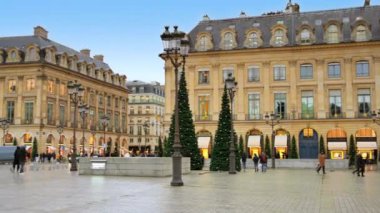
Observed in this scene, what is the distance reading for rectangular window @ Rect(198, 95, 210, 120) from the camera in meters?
59.9

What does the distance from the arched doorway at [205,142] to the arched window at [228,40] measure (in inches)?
404

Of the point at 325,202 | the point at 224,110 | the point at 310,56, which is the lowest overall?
the point at 325,202

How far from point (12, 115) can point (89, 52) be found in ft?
78.5

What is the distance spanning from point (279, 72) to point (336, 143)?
1015cm

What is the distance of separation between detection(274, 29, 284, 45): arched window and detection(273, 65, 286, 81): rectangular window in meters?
2.79

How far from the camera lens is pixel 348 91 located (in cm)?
5603

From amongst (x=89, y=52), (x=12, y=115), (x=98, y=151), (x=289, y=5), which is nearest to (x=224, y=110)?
(x=289, y=5)

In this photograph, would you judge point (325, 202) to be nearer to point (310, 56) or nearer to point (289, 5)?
point (310, 56)

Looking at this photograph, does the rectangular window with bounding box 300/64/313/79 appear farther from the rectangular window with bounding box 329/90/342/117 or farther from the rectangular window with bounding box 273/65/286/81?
the rectangular window with bounding box 329/90/342/117

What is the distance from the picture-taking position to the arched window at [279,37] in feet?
192

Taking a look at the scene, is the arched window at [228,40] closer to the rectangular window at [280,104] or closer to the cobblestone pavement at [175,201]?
the rectangular window at [280,104]

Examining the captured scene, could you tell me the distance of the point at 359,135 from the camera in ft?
182

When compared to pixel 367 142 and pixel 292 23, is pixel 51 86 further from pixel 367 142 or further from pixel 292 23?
pixel 367 142

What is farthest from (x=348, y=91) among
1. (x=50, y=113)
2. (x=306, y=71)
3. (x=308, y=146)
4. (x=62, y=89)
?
(x=62, y=89)
